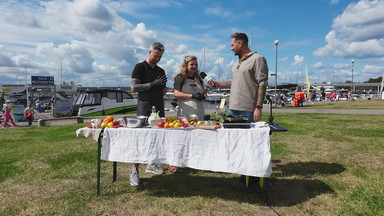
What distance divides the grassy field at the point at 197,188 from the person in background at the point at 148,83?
686 millimetres

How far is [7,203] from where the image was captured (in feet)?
11.5

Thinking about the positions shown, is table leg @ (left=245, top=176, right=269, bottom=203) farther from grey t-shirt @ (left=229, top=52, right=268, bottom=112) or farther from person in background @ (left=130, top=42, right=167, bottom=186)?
person in background @ (left=130, top=42, right=167, bottom=186)

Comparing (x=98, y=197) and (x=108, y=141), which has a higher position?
(x=108, y=141)

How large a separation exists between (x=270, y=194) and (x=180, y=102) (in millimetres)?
1993

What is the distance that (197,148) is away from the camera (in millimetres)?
3264

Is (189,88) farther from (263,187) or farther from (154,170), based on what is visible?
(263,187)

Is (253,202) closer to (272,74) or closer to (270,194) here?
(270,194)

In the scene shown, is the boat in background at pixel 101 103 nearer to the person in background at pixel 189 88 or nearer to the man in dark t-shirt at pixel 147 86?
the man in dark t-shirt at pixel 147 86

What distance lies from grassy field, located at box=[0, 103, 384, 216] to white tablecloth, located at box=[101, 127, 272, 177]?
1.92 feet

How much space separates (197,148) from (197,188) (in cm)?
102

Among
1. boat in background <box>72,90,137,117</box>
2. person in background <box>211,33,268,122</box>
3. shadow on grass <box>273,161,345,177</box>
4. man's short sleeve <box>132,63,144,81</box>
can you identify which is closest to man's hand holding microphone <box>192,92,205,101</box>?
person in background <box>211,33,268,122</box>

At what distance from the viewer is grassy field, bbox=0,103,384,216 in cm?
326

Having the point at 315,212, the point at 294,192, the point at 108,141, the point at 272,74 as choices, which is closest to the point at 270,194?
the point at 294,192

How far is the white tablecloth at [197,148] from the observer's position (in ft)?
10.1
